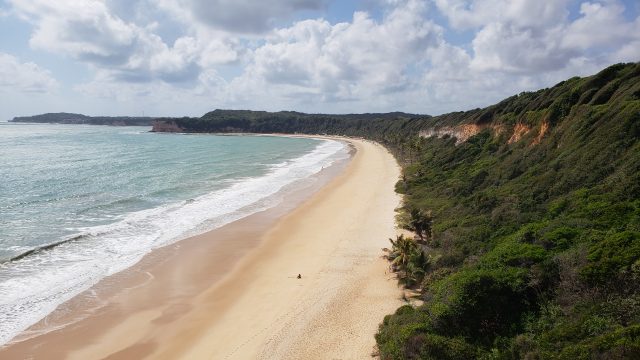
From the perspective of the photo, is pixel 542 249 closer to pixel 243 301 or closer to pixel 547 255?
pixel 547 255

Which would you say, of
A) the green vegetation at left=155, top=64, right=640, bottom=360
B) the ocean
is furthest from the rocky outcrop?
the ocean

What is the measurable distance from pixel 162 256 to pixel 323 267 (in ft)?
33.2

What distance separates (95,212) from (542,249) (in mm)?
34806

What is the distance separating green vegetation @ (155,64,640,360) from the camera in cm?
1336

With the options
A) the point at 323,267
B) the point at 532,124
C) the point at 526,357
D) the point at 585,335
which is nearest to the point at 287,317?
the point at 323,267

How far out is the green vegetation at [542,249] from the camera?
43.8 feet

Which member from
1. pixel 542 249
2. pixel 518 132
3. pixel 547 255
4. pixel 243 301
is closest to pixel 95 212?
pixel 243 301

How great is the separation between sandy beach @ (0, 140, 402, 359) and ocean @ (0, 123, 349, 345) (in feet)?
5.65

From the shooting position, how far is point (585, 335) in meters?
12.4

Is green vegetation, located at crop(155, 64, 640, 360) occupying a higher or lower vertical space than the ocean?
higher

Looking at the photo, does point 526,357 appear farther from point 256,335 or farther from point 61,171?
point 61,171

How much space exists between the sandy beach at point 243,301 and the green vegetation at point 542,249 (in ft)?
6.87

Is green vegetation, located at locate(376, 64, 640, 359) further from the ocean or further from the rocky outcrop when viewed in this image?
the ocean

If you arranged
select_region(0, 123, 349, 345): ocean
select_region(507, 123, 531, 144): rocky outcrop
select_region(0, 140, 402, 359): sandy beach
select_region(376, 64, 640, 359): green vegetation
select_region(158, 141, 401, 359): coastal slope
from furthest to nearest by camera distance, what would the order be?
select_region(507, 123, 531, 144): rocky outcrop → select_region(0, 123, 349, 345): ocean → select_region(0, 140, 402, 359): sandy beach → select_region(158, 141, 401, 359): coastal slope → select_region(376, 64, 640, 359): green vegetation
